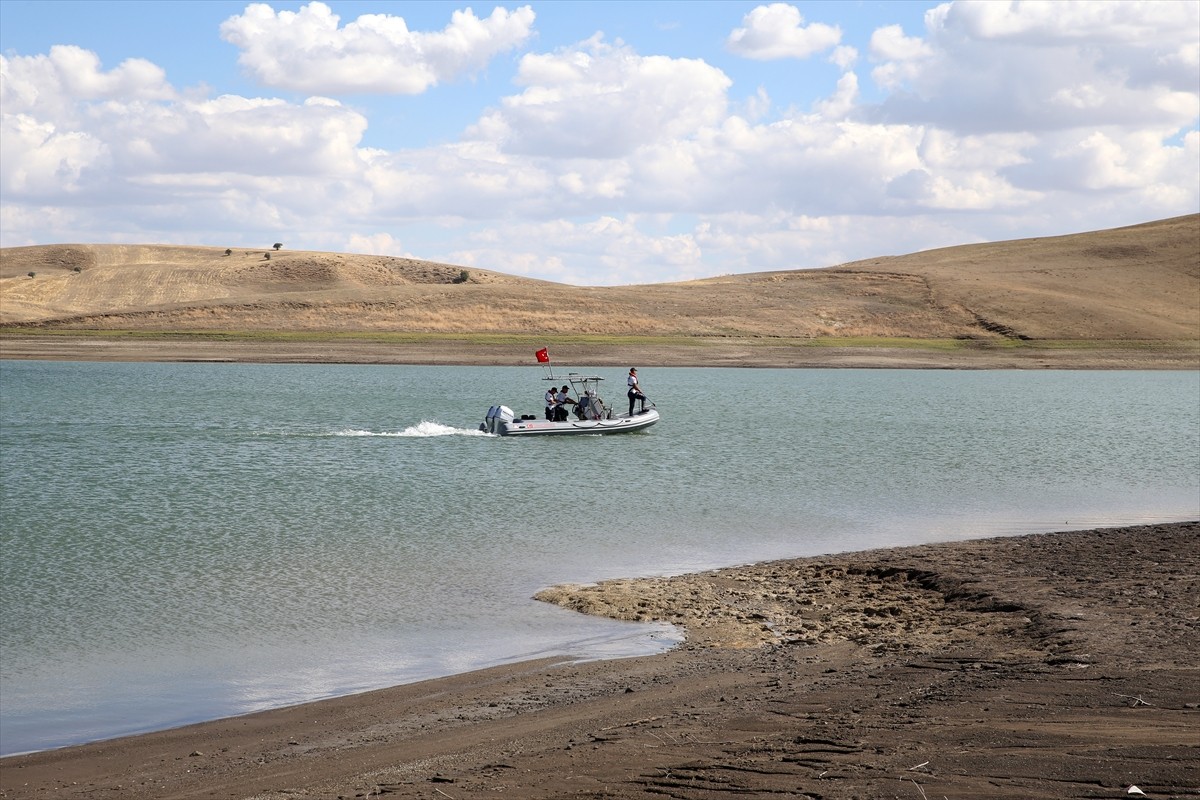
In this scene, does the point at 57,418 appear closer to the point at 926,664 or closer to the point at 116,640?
the point at 116,640

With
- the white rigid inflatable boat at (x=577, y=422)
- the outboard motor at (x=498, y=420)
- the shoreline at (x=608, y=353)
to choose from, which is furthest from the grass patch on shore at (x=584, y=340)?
the outboard motor at (x=498, y=420)

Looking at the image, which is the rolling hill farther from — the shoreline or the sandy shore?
the sandy shore

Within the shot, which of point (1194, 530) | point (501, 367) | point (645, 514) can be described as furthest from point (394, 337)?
point (1194, 530)

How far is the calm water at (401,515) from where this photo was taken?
12047mm

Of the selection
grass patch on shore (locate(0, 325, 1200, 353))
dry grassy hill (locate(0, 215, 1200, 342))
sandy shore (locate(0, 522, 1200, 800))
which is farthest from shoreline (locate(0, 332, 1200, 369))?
sandy shore (locate(0, 522, 1200, 800))

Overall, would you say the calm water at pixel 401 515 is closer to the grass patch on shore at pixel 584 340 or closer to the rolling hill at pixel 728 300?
the grass patch on shore at pixel 584 340

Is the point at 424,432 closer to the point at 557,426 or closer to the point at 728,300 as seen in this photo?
the point at 557,426

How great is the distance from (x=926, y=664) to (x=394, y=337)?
6453cm

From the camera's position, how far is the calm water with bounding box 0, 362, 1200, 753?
1205cm

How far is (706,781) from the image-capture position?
6887 mm

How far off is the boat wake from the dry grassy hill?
39.1m

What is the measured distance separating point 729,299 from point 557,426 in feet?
185

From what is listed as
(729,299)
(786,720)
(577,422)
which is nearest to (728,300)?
(729,299)

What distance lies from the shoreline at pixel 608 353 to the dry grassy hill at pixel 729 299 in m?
3.61
